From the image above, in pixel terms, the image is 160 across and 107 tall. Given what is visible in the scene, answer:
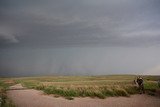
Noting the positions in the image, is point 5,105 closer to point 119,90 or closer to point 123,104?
point 123,104

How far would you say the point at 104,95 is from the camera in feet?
65.2

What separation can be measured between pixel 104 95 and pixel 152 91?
526cm

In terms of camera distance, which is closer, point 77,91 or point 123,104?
point 123,104

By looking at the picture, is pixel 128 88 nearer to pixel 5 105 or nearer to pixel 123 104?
pixel 123 104

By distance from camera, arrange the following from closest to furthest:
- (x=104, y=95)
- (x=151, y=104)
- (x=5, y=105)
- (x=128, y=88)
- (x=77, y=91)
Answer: (x=5, y=105) → (x=151, y=104) → (x=104, y=95) → (x=77, y=91) → (x=128, y=88)

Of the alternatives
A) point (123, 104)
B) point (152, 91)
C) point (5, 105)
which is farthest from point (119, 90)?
point (5, 105)

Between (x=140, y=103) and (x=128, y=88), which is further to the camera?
(x=128, y=88)

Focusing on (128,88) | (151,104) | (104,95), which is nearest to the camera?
(151,104)

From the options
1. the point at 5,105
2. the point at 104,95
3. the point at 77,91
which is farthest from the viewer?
the point at 77,91

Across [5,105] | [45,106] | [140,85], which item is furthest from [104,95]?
[5,105]

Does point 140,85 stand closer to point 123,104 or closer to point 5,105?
point 123,104

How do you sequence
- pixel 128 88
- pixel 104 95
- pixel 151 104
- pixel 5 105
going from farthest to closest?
pixel 128 88, pixel 104 95, pixel 151 104, pixel 5 105

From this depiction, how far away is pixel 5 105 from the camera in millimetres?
14531

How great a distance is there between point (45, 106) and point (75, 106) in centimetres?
201
